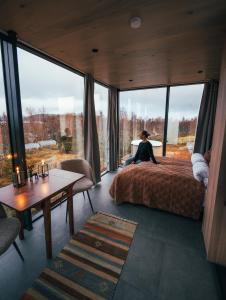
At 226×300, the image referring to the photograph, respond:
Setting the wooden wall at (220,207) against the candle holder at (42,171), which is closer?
the wooden wall at (220,207)

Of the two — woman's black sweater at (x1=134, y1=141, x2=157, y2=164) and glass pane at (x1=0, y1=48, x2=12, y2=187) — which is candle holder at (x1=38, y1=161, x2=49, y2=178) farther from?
woman's black sweater at (x1=134, y1=141, x2=157, y2=164)

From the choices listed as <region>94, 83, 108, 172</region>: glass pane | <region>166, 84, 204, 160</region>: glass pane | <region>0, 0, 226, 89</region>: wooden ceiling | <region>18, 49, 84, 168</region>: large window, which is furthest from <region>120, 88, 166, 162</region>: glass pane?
<region>18, 49, 84, 168</region>: large window

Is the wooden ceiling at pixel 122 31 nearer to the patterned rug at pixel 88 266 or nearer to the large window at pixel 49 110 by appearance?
the large window at pixel 49 110

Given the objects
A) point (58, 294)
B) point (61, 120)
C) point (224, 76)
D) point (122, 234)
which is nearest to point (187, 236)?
point (122, 234)

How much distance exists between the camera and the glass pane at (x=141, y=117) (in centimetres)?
432

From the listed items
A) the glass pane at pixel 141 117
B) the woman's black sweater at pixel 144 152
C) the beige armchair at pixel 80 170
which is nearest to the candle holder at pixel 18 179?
the beige armchair at pixel 80 170

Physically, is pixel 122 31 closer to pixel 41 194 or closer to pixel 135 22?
pixel 135 22

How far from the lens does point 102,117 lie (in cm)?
425

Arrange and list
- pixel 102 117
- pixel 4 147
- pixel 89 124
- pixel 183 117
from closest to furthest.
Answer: pixel 4 147, pixel 89 124, pixel 183 117, pixel 102 117

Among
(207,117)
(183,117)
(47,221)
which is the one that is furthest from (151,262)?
(183,117)

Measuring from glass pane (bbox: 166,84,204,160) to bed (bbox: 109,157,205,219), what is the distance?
139 centimetres

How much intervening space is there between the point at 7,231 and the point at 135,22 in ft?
7.79

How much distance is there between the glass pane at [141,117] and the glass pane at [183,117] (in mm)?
256

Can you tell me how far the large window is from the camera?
7.21 feet
